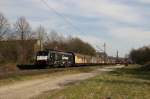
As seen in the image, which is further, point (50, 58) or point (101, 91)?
point (50, 58)

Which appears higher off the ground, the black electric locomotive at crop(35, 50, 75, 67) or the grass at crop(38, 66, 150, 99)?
the black electric locomotive at crop(35, 50, 75, 67)

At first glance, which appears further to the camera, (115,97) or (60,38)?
(60,38)

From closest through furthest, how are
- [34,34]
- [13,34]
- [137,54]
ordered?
[13,34], [34,34], [137,54]

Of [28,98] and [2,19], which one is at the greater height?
[2,19]

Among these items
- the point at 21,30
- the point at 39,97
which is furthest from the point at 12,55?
the point at 39,97

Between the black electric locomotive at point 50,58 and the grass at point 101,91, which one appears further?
the black electric locomotive at point 50,58

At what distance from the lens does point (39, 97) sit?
60.0 ft

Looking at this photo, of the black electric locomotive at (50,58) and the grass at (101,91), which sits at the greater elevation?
the black electric locomotive at (50,58)

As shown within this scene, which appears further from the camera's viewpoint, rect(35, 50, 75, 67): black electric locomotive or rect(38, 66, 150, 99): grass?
rect(35, 50, 75, 67): black electric locomotive

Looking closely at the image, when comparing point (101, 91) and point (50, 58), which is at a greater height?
point (50, 58)

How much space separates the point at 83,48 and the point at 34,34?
156 feet

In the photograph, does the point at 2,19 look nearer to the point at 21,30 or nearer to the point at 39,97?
the point at 21,30

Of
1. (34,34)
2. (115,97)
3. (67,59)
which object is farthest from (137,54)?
(115,97)

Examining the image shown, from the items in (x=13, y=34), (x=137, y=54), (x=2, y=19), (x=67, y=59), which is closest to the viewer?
(x=67, y=59)
